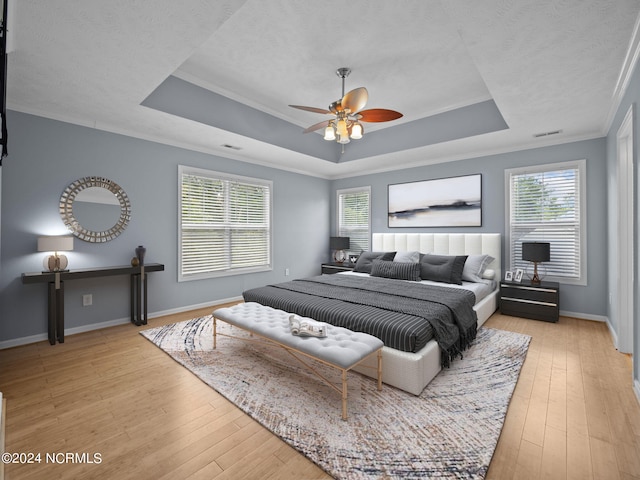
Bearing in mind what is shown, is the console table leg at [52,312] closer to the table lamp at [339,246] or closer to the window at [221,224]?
the window at [221,224]

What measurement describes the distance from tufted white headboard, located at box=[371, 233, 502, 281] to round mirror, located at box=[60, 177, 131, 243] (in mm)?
4222

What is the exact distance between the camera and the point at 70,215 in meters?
3.51

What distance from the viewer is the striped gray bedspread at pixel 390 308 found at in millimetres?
2475

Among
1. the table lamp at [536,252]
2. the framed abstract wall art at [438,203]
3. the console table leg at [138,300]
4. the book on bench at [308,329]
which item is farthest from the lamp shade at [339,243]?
the book on bench at [308,329]

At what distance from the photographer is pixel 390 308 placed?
287 centimetres

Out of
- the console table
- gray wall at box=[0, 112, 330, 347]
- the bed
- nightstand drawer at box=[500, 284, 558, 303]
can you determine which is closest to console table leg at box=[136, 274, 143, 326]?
the console table

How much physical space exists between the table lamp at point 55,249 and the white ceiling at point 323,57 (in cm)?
140

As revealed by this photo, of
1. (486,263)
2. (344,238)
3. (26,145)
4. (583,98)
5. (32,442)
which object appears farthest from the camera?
(344,238)

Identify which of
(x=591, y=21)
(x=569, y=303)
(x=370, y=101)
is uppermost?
(x=370, y=101)

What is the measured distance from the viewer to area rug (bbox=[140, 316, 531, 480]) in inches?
64.4

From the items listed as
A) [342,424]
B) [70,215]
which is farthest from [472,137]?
[70,215]

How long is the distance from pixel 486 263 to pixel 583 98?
2380mm

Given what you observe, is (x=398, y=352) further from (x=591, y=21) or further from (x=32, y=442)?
(x=591, y=21)

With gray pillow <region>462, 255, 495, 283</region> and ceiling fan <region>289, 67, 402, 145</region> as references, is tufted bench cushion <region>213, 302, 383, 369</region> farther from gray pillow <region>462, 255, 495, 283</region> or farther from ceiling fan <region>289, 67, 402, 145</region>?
gray pillow <region>462, 255, 495, 283</region>
